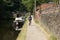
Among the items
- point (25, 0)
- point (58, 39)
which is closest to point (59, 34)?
point (58, 39)

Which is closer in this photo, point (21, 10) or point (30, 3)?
point (30, 3)

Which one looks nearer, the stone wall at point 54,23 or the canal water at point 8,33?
the stone wall at point 54,23

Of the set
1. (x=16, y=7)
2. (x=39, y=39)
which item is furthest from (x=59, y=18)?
(x=16, y=7)

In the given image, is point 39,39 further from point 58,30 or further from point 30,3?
point 30,3

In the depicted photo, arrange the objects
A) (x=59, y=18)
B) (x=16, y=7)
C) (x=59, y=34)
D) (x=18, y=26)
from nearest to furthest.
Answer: (x=59, y=34)
(x=59, y=18)
(x=18, y=26)
(x=16, y=7)

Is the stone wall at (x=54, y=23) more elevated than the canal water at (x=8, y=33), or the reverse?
the stone wall at (x=54, y=23)

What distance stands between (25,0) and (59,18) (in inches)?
2800

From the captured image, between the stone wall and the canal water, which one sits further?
the canal water

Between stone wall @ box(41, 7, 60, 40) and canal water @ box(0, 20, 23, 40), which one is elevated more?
stone wall @ box(41, 7, 60, 40)

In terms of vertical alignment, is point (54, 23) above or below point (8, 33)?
above

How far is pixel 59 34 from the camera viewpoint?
14.2m

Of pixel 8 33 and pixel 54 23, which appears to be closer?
pixel 54 23

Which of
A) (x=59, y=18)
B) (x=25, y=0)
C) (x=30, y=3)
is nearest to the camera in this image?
(x=59, y=18)

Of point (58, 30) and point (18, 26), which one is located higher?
point (58, 30)
